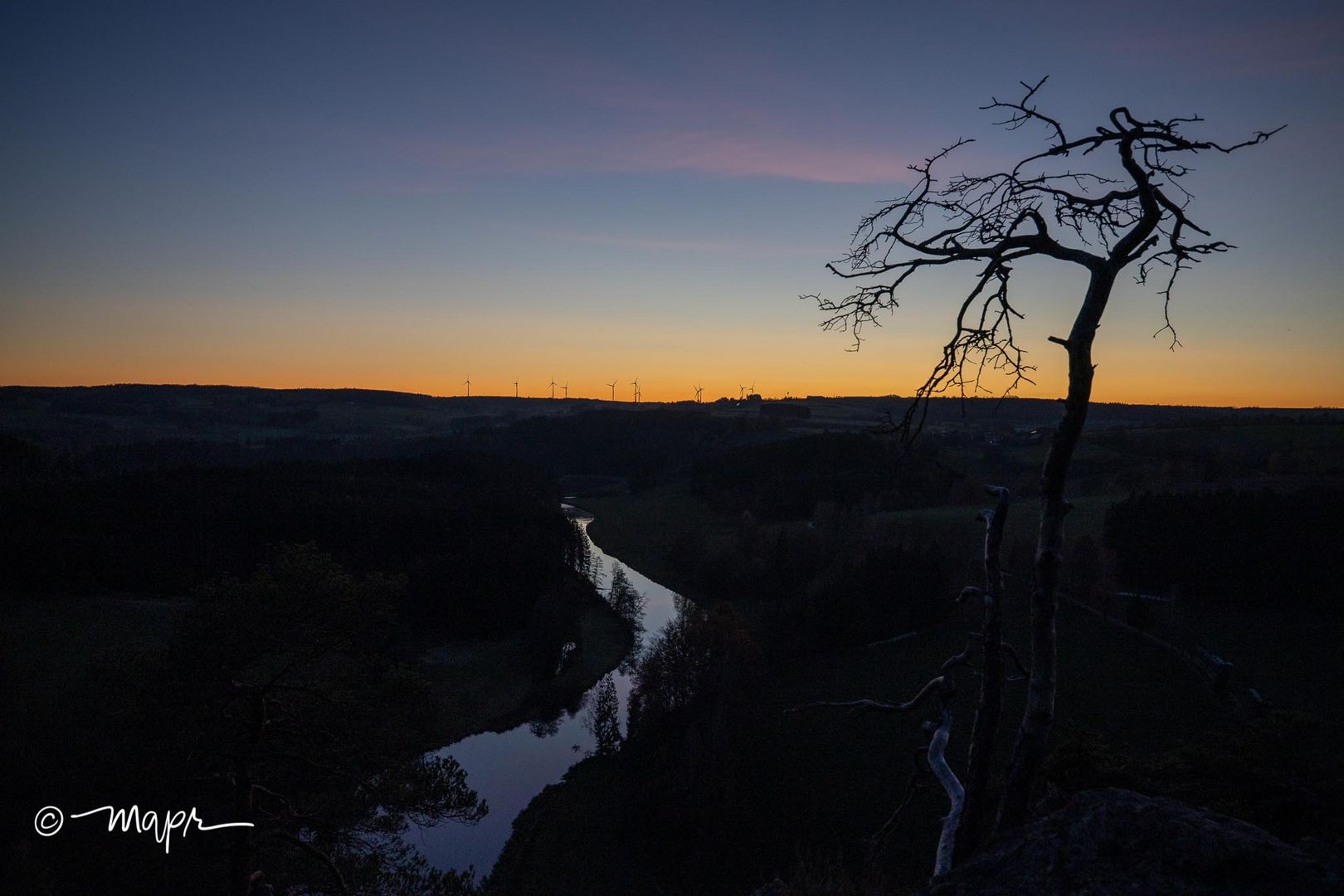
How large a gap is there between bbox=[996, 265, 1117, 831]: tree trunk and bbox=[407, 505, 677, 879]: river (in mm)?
17410

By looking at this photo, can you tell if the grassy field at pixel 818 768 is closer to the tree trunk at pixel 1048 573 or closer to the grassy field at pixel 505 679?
the grassy field at pixel 505 679

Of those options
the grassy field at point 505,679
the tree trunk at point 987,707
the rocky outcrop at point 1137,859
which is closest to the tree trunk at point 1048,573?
the tree trunk at point 987,707

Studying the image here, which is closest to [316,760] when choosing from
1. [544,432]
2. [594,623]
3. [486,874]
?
[486,874]

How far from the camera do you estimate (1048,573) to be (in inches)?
180

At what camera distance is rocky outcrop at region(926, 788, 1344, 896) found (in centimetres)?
322

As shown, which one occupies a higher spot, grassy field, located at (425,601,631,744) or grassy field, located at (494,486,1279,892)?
grassy field, located at (494,486,1279,892)

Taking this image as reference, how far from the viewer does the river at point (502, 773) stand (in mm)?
22281

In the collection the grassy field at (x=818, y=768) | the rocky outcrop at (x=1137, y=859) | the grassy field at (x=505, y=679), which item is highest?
the rocky outcrop at (x=1137, y=859)

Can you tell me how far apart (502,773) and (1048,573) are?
88.6 ft

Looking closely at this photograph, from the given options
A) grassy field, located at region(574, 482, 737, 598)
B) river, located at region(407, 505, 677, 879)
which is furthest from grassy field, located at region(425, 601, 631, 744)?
grassy field, located at region(574, 482, 737, 598)

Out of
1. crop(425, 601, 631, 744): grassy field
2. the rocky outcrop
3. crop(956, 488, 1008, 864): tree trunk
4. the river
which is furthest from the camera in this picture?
crop(425, 601, 631, 744): grassy field

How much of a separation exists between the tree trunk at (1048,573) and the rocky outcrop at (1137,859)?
509 mm

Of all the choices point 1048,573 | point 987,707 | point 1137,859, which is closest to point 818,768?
point 987,707

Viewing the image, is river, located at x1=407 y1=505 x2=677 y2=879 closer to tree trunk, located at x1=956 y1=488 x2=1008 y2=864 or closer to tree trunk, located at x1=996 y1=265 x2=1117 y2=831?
tree trunk, located at x1=956 y1=488 x2=1008 y2=864
